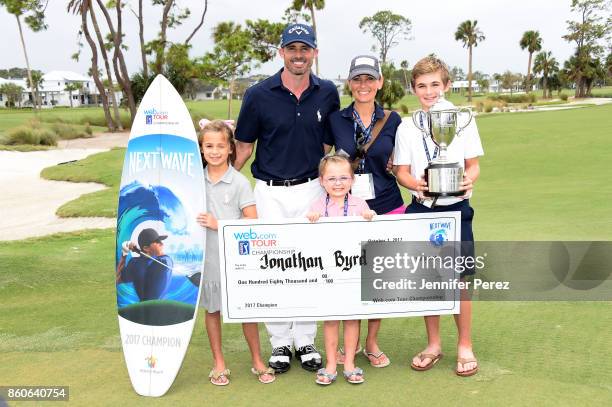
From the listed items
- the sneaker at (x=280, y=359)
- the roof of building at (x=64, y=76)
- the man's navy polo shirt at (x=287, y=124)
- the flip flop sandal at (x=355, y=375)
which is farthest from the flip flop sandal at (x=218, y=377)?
the roof of building at (x=64, y=76)

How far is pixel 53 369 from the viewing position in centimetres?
369

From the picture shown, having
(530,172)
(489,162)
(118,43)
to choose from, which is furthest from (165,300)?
(118,43)

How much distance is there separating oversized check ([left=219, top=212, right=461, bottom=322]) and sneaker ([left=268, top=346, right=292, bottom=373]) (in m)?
0.32

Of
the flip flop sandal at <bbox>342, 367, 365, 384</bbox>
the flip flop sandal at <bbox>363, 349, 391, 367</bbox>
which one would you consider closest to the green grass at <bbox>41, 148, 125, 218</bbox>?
the flip flop sandal at <bbox>363, 349, 391, 367</bbox>

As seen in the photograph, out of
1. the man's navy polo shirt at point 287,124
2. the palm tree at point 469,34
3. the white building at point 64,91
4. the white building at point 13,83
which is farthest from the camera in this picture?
the white building at point 64,91

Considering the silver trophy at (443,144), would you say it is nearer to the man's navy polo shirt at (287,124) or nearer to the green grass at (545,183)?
the man's navy polo shirt at (287,124)

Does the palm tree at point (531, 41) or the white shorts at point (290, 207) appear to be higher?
the palm tree at point (531, 41)

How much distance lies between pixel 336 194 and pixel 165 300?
Answer: 1.23 m

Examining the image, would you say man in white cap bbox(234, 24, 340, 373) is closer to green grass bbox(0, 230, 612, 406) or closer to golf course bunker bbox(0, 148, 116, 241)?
green grass bbox(0, 230, 612, 406)

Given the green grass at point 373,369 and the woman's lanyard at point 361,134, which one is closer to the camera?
the green grass at point 373,369

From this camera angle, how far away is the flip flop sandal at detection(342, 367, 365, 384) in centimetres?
341

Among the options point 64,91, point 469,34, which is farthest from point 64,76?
point 469,34

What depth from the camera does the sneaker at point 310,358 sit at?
12.1 ft

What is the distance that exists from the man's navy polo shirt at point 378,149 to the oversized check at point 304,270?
29 centimetres
